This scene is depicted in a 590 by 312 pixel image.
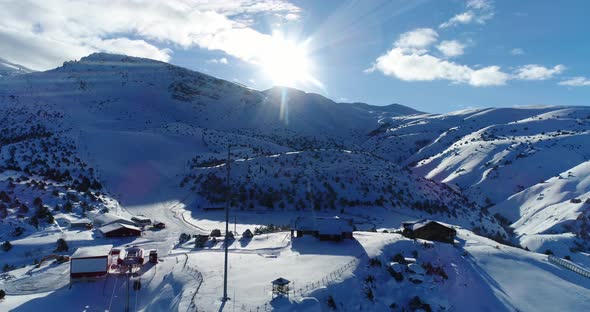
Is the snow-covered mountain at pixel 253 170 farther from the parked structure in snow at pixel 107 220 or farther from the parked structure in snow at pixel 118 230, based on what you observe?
the parked structure in snow at pixel 107 220

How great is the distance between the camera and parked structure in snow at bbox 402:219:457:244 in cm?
4178

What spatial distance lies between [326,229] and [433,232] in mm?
12042

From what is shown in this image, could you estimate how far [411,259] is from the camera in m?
33.7

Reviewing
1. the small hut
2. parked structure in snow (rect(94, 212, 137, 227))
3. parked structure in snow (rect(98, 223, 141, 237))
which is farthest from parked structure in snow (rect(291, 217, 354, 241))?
parked structure in snow (rect(94, 212, 137, 227))

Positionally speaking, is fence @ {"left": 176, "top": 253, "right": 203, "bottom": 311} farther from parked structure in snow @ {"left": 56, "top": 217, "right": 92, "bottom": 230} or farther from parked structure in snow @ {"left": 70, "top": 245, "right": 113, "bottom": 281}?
parked structure in snow @ {"left": 56, "top": 217, "right": 92, "bottom": 230}

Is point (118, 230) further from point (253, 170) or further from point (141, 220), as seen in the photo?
point (253, 170)

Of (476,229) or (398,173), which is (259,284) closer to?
(476,229)

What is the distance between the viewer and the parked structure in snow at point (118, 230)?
43.1 meters

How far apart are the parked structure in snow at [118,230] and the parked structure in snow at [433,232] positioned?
29185 millimetres

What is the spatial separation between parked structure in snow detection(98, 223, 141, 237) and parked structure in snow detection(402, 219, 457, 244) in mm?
29185

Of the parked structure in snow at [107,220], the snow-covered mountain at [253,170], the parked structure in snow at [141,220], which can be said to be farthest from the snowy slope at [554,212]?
the parked structure in snow at [107,220]

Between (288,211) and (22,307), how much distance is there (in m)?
41.3

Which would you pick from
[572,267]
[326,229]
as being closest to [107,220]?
[326,229]

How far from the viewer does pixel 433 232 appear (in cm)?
4216
